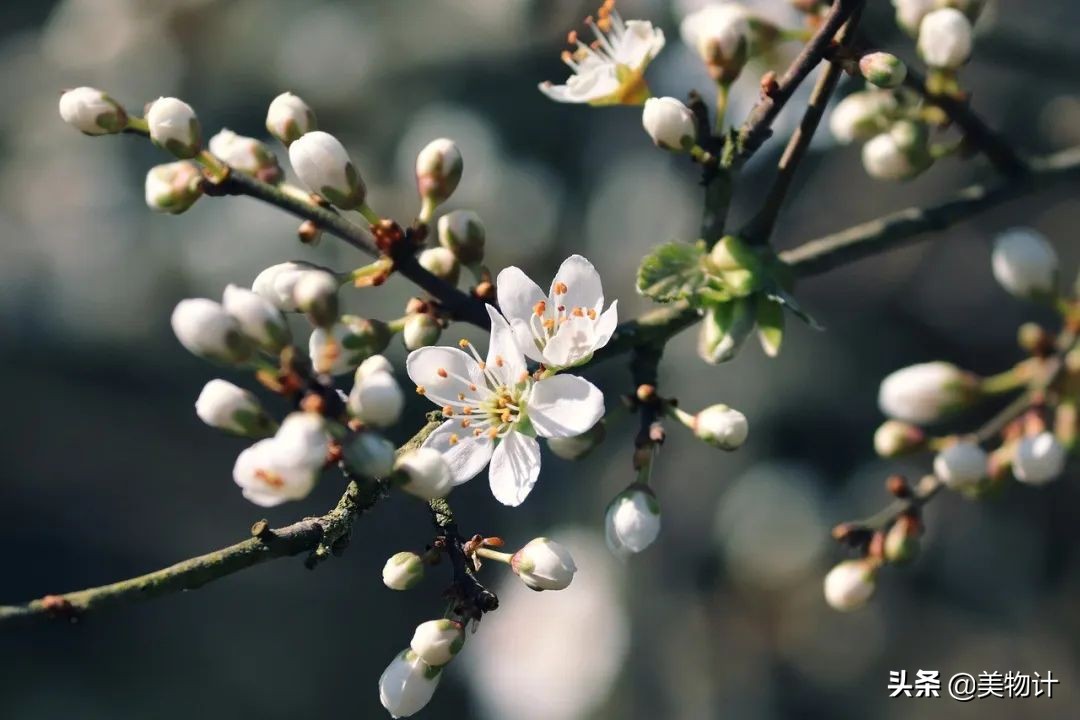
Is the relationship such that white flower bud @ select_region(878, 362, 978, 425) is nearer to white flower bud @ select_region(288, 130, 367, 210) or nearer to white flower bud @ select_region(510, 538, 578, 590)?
white flower bud @ select_region(510, 538, 578, 590)

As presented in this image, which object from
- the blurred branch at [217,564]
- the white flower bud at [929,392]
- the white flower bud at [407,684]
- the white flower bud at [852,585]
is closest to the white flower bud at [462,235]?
the blurred branch at [217,564]

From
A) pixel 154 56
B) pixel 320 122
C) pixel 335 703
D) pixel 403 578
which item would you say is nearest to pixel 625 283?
pixel 320 122

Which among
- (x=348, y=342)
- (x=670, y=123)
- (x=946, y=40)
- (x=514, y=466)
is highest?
(x=946, y=40)

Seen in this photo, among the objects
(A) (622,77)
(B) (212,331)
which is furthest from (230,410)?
(A) (622,77)

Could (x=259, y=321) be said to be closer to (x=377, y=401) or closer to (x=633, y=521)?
(x=377, y=401)

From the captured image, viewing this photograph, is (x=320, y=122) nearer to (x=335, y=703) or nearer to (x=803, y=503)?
(x=803, y=503)
